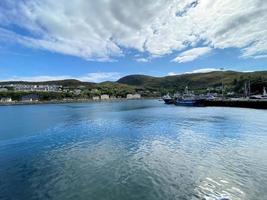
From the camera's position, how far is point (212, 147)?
63.5 ft

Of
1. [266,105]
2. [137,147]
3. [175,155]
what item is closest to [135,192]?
[175,155]

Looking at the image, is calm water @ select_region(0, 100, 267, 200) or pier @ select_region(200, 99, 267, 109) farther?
pier @ select_region(200, 99, 267, 109)

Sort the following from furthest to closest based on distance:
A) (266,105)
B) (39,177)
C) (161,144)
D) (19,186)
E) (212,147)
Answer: (266,105)
(161,144)
(212,147)
(39,177)
(19,186)

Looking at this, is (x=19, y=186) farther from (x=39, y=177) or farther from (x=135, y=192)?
(x=135, y=192)

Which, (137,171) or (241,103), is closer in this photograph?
(137,171)

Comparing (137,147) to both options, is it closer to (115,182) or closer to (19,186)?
(115,182)

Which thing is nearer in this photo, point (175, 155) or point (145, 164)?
point (145, 164)

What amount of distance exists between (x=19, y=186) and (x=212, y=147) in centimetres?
1417

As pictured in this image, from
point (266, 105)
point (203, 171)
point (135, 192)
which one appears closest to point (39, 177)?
point (135, 192)

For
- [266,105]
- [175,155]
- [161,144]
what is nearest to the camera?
[175,155]

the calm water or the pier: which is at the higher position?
the calm water

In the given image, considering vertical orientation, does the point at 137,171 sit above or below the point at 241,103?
above

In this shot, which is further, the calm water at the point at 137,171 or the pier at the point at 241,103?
the pier at the point at 241,103

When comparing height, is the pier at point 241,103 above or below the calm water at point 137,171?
below
